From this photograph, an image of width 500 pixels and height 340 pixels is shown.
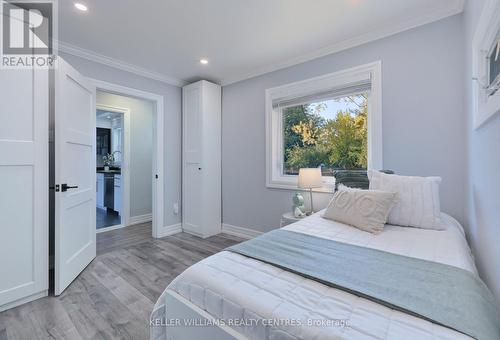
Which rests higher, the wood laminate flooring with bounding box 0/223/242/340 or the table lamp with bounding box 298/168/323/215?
the table lamp with bounding box 298/168/323/215

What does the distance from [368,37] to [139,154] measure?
419cm

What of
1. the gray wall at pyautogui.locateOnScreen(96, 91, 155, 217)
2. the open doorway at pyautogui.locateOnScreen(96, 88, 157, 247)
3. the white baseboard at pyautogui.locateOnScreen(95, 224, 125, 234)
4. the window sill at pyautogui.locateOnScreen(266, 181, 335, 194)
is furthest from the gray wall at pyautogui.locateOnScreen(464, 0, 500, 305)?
the white baseboard at pyautogui.locateOnScreen(95, 224, 125, 234)

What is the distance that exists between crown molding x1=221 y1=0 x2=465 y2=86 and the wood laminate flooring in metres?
2.55

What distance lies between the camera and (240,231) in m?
3.58

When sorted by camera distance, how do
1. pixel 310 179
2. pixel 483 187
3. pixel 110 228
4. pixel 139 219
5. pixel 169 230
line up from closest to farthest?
pixel 483 187 → pixel 310 179 → pixel 169 230 → pixel 110 228 → pixel 139 219

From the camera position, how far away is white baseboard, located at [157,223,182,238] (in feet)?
11.8

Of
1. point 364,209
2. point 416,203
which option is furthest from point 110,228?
point 416,203

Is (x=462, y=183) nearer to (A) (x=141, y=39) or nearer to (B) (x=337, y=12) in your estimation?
(B) (x=337, y=12)

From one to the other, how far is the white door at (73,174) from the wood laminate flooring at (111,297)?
0.19 meters

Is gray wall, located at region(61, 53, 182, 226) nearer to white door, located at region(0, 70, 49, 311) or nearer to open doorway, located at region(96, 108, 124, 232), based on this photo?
open doorway, located at region(96, 108, 124, 232)

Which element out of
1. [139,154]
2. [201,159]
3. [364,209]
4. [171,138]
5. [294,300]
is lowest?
[294,300]

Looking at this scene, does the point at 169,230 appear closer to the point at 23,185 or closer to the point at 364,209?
the point at 23,185

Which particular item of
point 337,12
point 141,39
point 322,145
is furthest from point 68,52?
point 322,145

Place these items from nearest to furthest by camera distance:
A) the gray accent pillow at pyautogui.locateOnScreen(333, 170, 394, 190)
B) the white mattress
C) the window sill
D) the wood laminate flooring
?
the white mattress < the wood laminate flooring < the gray accent pillow at pyautogui.locateOnScreen(333, 170, 394, 190) < the window sill
